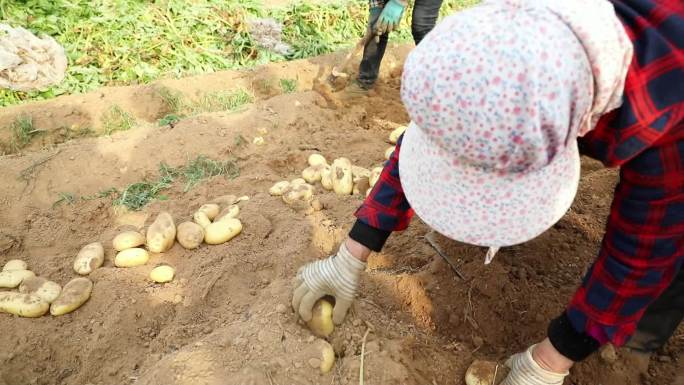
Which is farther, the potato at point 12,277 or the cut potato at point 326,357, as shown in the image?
the potato at point 12,277

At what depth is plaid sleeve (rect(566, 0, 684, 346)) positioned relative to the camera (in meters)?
0.94

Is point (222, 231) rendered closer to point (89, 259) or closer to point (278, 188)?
point (278, 188)

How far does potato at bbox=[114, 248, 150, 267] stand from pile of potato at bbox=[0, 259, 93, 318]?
0.53 feet

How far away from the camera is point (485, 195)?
3.21 ft

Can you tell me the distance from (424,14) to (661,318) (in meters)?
2.77

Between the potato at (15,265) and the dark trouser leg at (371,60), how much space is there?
9.55ft

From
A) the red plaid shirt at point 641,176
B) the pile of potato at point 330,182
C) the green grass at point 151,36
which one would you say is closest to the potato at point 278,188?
the pile of potato at point 330,182

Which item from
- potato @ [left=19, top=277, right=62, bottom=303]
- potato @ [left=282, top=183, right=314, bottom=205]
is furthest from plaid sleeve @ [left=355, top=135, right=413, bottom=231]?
potato @ [left=19, top=277, right=62, bottom=303]

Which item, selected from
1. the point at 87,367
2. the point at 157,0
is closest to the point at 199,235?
the point at 87,367

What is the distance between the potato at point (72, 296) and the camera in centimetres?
205

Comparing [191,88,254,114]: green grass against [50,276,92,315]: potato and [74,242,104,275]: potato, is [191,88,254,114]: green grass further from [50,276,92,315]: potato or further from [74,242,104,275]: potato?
[50,276,92,315]: potato

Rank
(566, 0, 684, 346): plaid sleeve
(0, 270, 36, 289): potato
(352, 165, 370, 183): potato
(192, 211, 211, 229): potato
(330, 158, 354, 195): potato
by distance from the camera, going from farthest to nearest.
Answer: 1. (352, 165, 370, 183): potato
2. (330, 158, 354, 195): potato
3. (192, 211, 211, 229): potato
4. (0, 270, 36, 289): potato
5. (566, 0, 684, 346): plaid sleeve

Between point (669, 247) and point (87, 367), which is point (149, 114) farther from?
point (669, 247)

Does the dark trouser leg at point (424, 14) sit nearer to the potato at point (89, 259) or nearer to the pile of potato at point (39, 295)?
the potato at point (89, 259)
